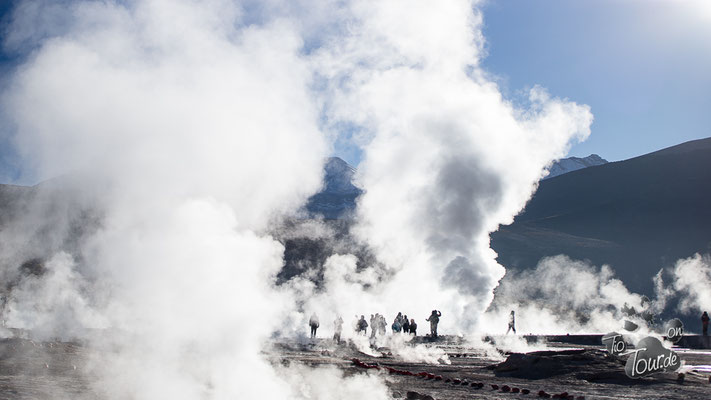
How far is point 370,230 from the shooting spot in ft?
312

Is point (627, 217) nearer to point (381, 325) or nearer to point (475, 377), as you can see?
point (381, 325)

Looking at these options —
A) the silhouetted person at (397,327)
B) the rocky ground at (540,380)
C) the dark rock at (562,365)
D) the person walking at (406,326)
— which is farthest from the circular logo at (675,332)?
the dark rock at (562,365)

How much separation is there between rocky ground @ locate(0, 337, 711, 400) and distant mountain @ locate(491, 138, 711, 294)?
9837 centimetres

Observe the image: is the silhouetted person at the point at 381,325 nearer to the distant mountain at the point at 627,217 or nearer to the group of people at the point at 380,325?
the group of people at the point at 380,325

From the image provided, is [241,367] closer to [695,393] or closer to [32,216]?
[695,393]

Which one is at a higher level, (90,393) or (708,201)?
(708,201)

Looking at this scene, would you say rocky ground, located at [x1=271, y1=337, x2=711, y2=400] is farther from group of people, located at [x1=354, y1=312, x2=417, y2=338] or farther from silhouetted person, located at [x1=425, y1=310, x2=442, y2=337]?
group of people, located at [x1=354, y1=312, x2=417, y2=338]

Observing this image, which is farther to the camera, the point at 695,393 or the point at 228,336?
the point at 695,393

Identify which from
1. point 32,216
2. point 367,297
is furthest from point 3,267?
point 367,297

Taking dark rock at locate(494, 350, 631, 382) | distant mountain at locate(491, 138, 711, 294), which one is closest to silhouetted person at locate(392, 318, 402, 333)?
dark rock at locate(494, 350, 631, 382)

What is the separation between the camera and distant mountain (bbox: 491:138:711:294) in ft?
397

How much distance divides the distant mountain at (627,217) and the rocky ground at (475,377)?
9837cm

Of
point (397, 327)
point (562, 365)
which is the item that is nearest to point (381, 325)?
point (397, 327)

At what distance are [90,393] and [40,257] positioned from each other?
5907cm
